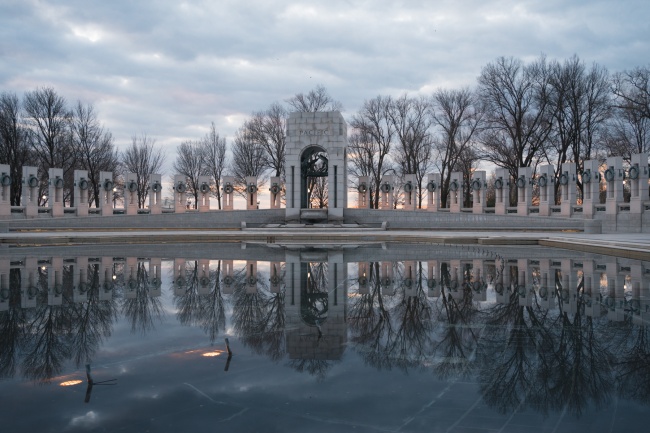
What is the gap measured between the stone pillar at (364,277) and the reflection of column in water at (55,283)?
6.05m

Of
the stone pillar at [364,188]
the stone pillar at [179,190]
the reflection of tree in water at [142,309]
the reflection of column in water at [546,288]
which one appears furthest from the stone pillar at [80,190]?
the reflection of column in water at [546,288]

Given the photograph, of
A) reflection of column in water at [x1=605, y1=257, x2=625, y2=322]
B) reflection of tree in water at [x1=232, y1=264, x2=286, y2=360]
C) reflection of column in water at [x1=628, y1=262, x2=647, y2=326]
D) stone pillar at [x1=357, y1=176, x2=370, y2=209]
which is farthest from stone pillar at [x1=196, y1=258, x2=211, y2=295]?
stone pillar at [x1=357, y1=176, x2=370, y2=209]

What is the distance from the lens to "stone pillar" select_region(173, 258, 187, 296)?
1149 cm

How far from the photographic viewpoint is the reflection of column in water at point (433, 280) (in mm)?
11022

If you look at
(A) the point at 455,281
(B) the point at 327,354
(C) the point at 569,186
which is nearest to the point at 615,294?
(A) the point at 455,281

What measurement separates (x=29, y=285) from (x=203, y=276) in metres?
4.01

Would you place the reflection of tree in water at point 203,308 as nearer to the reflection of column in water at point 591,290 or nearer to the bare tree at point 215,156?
the reflection of column in water at point 591,290

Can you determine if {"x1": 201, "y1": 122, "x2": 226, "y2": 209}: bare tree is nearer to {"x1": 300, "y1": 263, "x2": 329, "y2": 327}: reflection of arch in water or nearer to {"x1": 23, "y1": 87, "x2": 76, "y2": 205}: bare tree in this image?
{"x1": 23, "y1": 87, "x2": 76, "y2": 205}: bare tree

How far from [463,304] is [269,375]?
195 inches

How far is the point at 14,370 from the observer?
614 cm

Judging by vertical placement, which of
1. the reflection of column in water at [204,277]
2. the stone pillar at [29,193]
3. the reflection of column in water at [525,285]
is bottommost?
the reflection of column in water at [204,277]

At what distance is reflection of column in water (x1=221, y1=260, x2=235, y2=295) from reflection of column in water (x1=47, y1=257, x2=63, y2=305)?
330cm

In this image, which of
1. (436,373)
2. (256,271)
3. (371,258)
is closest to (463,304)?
(436,373)

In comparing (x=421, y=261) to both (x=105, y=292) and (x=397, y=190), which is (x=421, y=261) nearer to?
(x=105, y=292)
